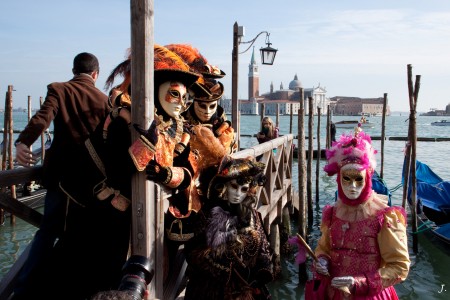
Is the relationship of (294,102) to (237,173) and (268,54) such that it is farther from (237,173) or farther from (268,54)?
(237,173)

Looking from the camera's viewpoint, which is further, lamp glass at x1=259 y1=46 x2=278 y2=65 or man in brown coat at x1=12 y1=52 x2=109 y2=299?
lamp glass at x1=259 y1=46 x2=278 y2=65

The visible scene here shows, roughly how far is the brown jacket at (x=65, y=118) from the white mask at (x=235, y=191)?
81 cm

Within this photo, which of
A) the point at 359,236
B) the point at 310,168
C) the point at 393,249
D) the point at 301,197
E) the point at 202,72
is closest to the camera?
the point at 393,249

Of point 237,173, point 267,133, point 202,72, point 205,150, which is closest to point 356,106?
point 267,133

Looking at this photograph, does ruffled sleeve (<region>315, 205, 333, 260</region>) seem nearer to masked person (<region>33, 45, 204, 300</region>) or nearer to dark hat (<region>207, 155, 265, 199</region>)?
dark hat (<region>207, 155, 265, 199</region>)

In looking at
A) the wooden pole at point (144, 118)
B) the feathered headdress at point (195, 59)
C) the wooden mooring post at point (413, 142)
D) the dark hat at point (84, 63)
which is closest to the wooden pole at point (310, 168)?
the wooden mooring post at point (413, 142)

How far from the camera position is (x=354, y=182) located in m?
2.41

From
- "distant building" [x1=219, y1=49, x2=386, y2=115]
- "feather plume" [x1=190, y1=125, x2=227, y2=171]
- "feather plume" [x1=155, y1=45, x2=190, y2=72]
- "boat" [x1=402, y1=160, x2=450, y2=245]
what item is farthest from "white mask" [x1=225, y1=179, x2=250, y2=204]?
"distant building" [x1=219, y1=49, x2=386, y2=115]

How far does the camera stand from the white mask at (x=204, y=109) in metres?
3.18

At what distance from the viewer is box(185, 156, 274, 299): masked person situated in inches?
89.7

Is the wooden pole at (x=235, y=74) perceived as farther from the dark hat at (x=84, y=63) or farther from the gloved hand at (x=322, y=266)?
the gloved hand at (x=322, y=266)

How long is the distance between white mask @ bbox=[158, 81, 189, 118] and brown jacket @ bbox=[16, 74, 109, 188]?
20.2 inches

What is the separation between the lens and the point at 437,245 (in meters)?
8.16

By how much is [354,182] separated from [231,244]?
0.71m
